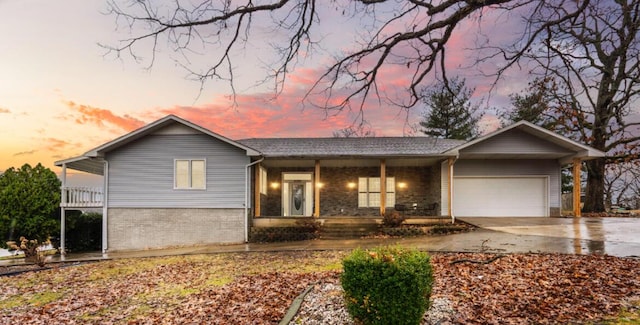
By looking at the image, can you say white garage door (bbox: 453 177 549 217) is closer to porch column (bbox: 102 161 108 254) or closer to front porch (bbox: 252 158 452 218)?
front porch (bbox: 252 158 452 218)

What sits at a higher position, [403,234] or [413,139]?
[413,139]

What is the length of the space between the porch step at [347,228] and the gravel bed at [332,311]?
32.7 ft

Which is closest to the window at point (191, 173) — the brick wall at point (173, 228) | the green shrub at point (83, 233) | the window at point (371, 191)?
the brick wall at point (173, 228)

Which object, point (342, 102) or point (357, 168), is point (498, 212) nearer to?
point (357, 168)

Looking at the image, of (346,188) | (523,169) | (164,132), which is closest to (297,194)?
(346,188)

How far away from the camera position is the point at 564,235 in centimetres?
1424

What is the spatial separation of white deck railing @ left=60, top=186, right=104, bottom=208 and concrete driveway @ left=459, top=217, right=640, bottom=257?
15156 mm

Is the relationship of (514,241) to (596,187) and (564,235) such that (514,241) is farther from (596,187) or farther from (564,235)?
(596,187)

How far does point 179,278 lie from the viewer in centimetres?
1038

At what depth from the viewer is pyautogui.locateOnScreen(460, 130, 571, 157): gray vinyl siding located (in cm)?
1916

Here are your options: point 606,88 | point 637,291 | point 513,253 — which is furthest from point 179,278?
point 606,88

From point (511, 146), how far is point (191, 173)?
44.8 ft

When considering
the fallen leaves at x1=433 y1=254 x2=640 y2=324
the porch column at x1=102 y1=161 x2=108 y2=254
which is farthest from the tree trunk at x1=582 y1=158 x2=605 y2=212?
the porch column at x1=102 y1=161 x2=108 y2=254

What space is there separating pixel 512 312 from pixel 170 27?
252 inches
